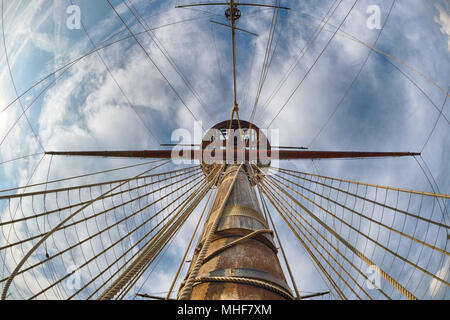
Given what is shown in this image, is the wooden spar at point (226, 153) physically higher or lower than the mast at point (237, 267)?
higher

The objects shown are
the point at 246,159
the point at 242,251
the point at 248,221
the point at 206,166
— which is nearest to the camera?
the point at 242,251

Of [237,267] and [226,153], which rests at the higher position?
[226,153]

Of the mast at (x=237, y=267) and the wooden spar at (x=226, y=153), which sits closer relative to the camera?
the mast at (x=237, y=267)

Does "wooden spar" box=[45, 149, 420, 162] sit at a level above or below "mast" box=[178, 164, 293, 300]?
above

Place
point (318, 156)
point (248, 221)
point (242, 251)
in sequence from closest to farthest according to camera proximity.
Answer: point (242, 251), point (248, 221), point (318, 156)

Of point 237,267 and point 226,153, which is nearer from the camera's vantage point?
point 237,267

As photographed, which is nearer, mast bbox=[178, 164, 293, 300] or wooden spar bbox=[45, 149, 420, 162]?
mast bbox=[178, 164, 293, 300]

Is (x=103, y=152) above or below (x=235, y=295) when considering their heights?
above
